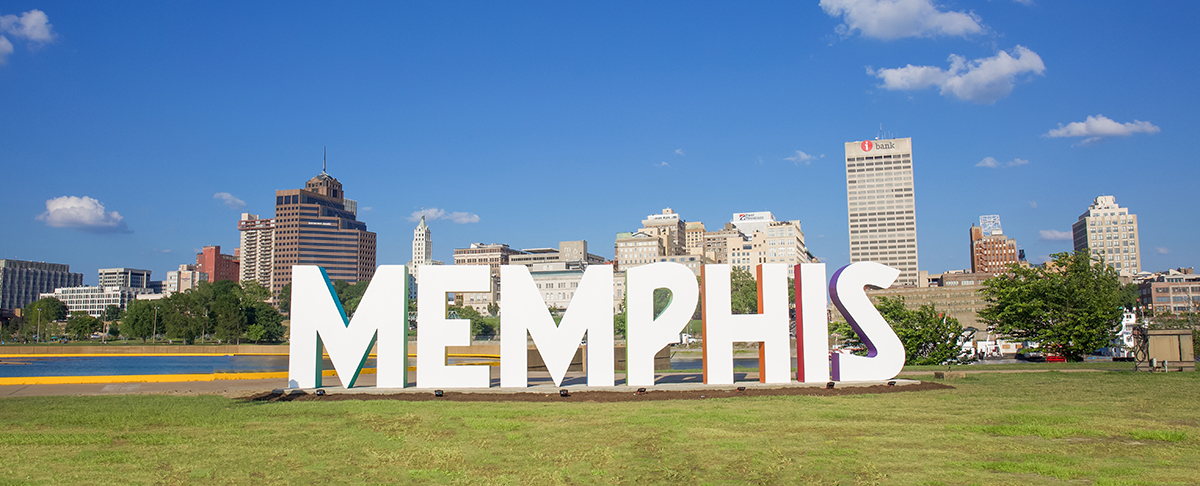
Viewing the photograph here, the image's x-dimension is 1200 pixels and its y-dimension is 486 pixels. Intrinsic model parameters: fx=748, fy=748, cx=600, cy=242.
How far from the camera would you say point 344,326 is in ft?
87.4

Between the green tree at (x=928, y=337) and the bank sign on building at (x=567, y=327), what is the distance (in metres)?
14.7

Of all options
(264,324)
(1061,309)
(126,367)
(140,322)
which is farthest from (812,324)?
(140,322)

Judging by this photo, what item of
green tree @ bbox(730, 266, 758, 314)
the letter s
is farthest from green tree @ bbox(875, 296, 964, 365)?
green tree @ bbox(730, 266, 758, 314)

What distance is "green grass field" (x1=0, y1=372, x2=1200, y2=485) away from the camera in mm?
12570

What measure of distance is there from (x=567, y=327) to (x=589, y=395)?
2825mm

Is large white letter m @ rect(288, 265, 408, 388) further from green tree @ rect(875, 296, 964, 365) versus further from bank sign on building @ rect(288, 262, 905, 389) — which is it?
green tree @ rect(875, 296, 964, 365)

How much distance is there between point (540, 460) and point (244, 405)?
1328 centimetres

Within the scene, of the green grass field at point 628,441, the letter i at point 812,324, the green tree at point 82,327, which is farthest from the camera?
the green tree at point 82,327

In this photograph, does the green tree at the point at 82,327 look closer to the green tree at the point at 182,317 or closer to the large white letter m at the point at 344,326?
the green tree at the point at 182,317

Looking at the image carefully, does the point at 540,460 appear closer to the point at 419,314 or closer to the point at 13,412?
the point at 419,314

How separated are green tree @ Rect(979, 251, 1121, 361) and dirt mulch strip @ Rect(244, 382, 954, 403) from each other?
1965cm

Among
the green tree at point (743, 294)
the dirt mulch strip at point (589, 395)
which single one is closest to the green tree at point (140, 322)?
the green tree at point (743, 294)

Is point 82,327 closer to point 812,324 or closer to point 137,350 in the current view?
point 137,350

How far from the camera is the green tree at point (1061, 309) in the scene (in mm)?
40781
